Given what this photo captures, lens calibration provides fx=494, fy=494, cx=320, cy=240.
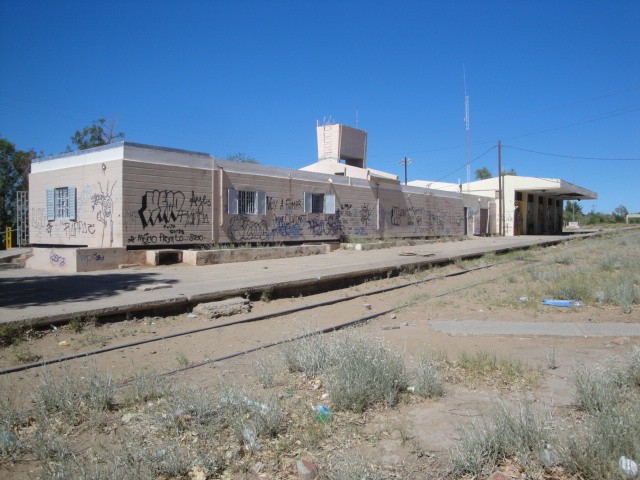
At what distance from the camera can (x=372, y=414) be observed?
15.3 ft

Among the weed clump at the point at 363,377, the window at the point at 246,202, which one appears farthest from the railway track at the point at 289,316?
the window at the point at 246,202

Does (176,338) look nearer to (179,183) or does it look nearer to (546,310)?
(546,310)

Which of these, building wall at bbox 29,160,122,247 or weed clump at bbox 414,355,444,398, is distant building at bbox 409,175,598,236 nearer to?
building wall at bbox 29,160,122,247

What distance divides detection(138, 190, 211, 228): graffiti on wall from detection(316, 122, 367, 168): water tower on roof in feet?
58.7

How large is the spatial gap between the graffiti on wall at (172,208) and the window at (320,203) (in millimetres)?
6001

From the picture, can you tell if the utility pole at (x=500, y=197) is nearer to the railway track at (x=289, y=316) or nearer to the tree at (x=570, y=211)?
the railway track at (x=289, y=316)

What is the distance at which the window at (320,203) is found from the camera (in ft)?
76.1

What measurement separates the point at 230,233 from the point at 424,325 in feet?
38.8

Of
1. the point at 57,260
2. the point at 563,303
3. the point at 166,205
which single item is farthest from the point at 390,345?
the point at 166,205

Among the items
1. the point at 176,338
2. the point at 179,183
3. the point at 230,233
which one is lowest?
the point at 176,338

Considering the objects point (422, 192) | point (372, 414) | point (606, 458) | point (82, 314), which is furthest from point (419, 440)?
point (422, 192)

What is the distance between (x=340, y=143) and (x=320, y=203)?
12732 millimetres

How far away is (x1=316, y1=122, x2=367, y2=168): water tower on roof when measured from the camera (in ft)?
118

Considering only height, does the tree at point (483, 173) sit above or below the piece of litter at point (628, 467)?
above
